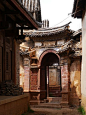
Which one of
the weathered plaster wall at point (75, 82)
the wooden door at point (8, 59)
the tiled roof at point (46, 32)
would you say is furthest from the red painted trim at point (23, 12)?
the tiled roof at point (46, 32)

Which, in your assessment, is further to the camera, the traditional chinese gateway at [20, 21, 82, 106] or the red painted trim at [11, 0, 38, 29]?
the traditional chinese gateway at [20, 21, 82, 106]

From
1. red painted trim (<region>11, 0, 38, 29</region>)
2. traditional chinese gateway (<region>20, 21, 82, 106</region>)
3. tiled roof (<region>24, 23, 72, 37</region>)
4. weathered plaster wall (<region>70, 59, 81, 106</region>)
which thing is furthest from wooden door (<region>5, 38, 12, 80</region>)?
tiled roof (<region>24, 23, 72, 37</region>)

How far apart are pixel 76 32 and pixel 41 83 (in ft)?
19.1

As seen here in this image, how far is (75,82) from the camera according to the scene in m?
→ 18.1

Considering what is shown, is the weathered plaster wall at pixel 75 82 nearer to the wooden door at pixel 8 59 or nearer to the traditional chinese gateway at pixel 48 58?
the traditional chinese gateway at pixel 48 58

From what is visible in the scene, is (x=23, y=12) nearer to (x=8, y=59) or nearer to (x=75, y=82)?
(x=8, y=59)

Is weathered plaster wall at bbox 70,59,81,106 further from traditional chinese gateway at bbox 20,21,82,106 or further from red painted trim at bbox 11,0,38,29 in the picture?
red painted trim at bbox 11,0,38,29

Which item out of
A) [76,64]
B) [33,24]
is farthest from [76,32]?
[33,24]

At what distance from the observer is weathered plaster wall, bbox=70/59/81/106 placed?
17891mm

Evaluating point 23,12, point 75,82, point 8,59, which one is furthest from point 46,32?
point 23,12

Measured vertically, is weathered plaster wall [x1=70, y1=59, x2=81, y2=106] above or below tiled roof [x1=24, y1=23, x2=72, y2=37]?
below

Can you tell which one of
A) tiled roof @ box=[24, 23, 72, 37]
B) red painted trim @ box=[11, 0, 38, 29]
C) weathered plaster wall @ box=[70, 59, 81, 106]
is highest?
tiled roof @ box=[24, 23, 72, 37]

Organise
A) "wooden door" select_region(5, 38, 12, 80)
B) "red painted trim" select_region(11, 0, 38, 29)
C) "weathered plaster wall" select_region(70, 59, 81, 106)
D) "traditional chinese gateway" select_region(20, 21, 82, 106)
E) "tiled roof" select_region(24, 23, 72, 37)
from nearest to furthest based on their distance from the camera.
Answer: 1. "red painted trim" select_region(11, 0, 38, 29)
2. "wooden door" select_region(5, 38, 12, 80)
3. "weathered plaster wall" select_region(70, 59, 81, 106)
4. "traditional chinese gateway" select_region(20, 21, 82, 106)
5. "tiled roof" select_region(24, 23, 72, 37)

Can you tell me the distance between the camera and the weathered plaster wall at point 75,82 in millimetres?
17891
